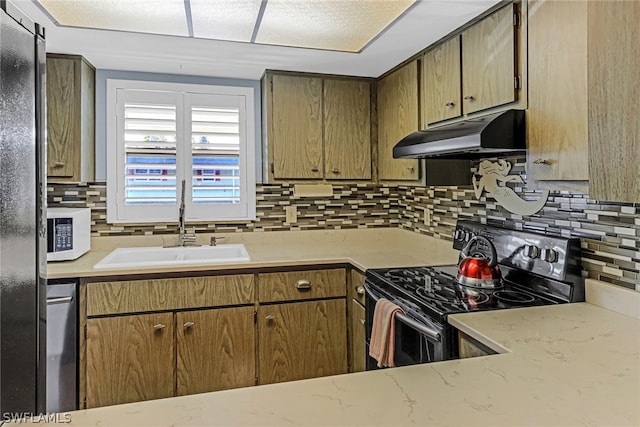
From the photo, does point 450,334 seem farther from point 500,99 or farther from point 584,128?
point 500,99

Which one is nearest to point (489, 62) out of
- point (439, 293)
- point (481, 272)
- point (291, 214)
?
point (481, 272)

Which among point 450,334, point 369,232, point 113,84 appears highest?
point 113,84

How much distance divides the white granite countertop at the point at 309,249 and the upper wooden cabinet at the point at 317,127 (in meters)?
0.48

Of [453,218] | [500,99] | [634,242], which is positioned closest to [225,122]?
[453,218]

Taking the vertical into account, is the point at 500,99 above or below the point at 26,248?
above

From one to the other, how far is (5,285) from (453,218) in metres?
2.36

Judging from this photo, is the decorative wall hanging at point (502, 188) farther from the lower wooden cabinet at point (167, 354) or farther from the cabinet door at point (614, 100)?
the lower wooden cabinet at point (167, 354)

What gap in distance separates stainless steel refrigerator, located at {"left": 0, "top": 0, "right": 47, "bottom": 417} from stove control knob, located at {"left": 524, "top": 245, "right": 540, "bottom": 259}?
1758mm

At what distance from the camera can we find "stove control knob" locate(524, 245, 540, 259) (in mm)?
1833

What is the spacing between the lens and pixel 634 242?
1521 mm

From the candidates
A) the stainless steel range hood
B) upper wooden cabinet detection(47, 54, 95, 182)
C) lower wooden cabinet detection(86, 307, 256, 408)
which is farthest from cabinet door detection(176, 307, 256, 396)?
the stainless steel range hood

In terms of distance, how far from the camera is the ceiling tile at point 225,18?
185cm

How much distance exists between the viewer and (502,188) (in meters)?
2.18

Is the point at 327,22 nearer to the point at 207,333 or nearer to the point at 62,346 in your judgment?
the point at 207,333
